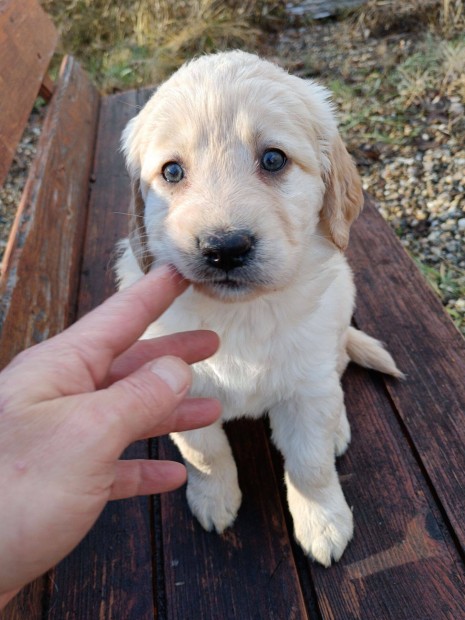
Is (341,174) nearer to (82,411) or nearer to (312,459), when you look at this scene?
(312,459)

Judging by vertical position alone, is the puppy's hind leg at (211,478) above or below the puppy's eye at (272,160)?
below

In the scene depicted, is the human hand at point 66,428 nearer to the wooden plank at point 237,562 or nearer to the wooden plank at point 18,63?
the wooden plank at point 237,562

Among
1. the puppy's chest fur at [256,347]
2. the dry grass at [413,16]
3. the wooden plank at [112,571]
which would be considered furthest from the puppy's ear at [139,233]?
the dry grass at [413,16]

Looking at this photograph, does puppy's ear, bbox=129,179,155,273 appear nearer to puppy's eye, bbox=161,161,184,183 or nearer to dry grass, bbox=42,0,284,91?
puppy's eye, bbox=161,161,184,183

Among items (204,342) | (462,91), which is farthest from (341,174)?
(462,91)

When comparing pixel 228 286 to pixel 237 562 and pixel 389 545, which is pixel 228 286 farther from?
pixel 389 545

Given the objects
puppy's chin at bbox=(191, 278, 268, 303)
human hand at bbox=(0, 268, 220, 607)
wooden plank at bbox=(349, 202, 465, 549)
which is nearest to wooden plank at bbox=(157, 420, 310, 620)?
wooden plank at bbox=(349, 202, 465, 549)

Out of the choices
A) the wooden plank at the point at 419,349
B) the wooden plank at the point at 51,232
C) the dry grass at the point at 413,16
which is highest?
the dry grass at the point at 413,16
